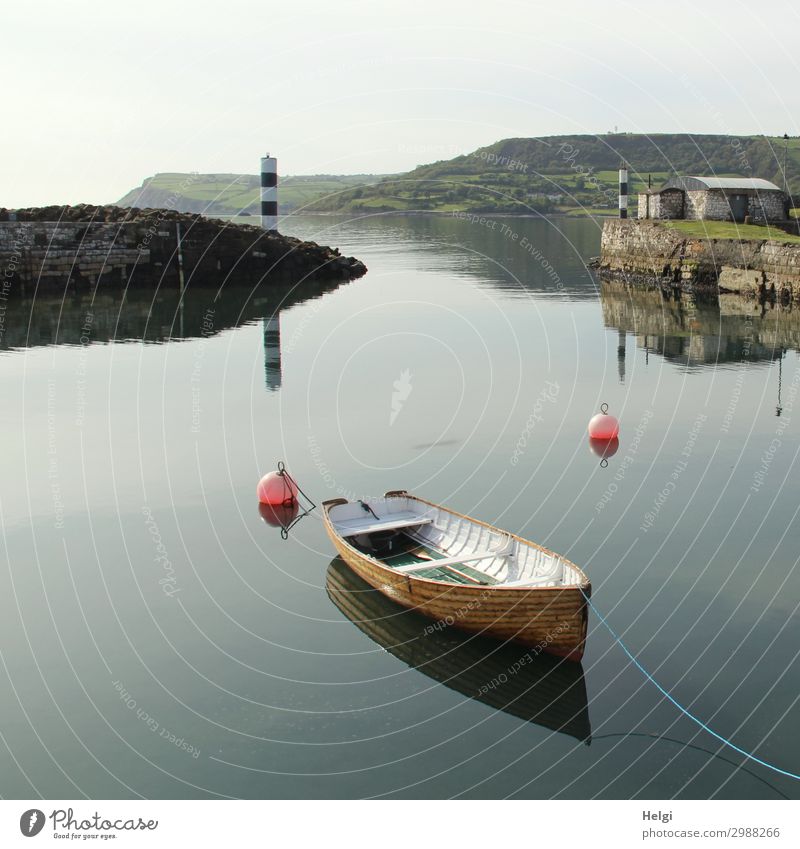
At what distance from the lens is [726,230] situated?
3029 inches

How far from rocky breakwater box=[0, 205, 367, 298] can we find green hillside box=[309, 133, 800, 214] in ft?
250

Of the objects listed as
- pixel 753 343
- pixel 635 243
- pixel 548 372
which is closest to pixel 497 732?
pixel 548 372

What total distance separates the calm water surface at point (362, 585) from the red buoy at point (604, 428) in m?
0.49

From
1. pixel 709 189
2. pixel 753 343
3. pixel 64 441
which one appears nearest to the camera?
pixel 64 441

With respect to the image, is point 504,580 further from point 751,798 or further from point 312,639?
point 751,798

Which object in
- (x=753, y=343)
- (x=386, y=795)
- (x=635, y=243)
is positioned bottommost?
(x=386, y=795)

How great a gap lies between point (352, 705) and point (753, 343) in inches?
1498

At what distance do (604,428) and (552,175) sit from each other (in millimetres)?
149012

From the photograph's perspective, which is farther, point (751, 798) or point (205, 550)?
point (205, 550)

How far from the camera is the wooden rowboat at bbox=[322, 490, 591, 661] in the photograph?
16.9 meters

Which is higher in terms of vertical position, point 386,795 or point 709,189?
point 709,189

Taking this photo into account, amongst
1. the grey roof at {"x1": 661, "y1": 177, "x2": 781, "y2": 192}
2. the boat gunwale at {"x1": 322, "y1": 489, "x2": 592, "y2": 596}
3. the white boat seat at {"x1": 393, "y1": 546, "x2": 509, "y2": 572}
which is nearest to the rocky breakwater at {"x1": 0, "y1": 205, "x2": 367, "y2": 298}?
the grey roof at {"x1": 661, "y1": 177, "x2": 781, "y2": 192}

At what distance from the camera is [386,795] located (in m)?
13.6

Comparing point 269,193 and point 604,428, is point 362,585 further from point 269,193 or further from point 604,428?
point 269,193
